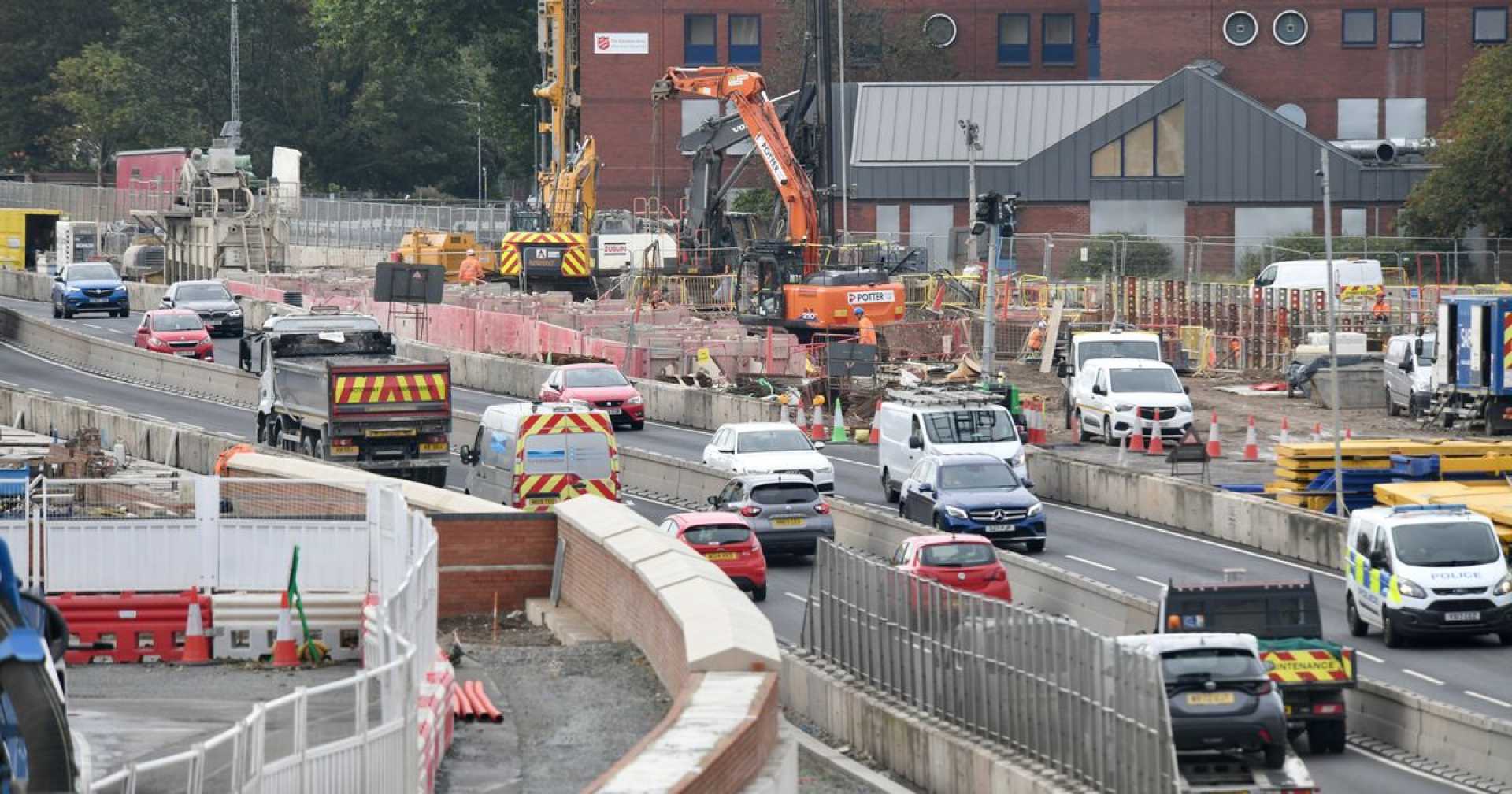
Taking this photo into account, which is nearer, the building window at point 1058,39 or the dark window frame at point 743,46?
the dark window frame at point 743,46

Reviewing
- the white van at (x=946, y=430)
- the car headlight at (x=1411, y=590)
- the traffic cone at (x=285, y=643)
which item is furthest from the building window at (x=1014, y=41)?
the traffic cone at (x=285, y=643)

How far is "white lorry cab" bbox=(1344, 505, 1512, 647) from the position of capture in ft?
91.4

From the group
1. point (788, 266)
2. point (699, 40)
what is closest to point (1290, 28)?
point (699, 40)

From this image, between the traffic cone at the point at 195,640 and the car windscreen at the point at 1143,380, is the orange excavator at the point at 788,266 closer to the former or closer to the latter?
the car windscreen at the point at 1143,380

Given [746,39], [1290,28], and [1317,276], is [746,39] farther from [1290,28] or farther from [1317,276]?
[1317,276]

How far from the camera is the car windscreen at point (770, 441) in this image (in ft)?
127

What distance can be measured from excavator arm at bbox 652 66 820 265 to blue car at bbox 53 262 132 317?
68.0ft

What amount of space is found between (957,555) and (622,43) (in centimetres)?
7204

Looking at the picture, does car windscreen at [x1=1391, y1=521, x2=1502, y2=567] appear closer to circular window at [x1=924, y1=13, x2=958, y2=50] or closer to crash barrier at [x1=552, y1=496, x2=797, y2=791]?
crash barrier at [x1=552, y1=496, x2=797, y2=791]

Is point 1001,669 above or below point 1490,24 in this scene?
below

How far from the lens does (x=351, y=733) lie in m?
12.9

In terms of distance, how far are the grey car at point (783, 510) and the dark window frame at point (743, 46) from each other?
6776 cm

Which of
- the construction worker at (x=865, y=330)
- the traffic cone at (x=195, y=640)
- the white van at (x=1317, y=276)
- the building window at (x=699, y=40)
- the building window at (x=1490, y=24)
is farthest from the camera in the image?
the building window at (x=699, y=40)

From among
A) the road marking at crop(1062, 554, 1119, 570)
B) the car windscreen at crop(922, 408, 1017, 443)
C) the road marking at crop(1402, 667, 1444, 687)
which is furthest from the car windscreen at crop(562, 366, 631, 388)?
the road marking at crop(1402, 667, 1444, 687)
